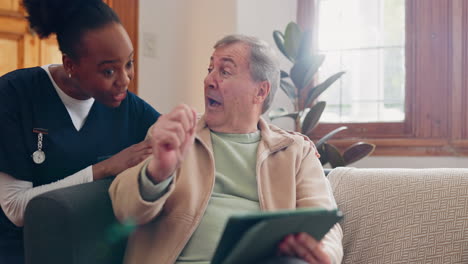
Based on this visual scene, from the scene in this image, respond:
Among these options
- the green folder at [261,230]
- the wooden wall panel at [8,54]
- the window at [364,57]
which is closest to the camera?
the green folder at [261,230]

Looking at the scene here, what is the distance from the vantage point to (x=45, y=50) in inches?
101

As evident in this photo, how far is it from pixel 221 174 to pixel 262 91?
311mm

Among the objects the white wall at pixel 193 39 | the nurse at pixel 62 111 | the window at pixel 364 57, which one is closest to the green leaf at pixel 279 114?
the white wall at pixel 193 39

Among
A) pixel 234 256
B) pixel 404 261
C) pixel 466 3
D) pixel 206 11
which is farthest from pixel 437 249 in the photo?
pixel 206 11

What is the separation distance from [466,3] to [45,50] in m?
2.02

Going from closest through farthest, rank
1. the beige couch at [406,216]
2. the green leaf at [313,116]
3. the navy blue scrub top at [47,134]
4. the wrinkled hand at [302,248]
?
the wrinkled hand at [302,248] < the navy blue scrub top at [47,134] < the beige couch at [406,216] < the green leaf at [313,116]

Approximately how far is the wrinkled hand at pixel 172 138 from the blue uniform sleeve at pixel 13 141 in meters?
0.43

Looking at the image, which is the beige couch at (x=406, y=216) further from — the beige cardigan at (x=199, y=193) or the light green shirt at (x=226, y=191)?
the light green shirt at (x=226, y=191)

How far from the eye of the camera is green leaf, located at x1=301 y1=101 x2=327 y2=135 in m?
2.60

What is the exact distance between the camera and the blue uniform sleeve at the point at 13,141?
142cm

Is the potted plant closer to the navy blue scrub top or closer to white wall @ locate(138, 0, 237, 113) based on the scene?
white wall @ locate(138, 0, 237, 113)

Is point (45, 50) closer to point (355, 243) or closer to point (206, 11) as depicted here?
point (206, 11)

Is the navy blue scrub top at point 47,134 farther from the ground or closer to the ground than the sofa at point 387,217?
farther from the ground

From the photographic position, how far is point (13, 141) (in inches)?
56.4
